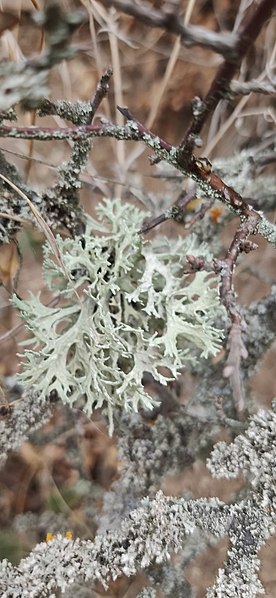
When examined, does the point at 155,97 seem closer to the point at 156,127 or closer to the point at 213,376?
the point at 156,127

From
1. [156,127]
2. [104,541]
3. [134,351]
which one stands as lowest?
[104,541]

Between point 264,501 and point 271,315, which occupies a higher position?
point 271,315

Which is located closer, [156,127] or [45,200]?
[45,200]

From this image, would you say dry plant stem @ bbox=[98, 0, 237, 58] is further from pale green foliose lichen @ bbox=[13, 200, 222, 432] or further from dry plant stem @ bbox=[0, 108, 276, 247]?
pale green foliose lichen @ bbox=[13, 200, 222, 432]

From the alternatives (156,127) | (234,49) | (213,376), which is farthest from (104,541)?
(156,127)

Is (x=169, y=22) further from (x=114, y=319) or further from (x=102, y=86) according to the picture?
(x=114, y=319)

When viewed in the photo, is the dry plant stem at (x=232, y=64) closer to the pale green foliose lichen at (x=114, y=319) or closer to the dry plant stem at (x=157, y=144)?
the dry plant stem at (x=157, y=144)

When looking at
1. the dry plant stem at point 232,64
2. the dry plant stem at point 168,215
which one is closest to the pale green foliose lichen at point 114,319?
the dry plant stem at point 168,215
